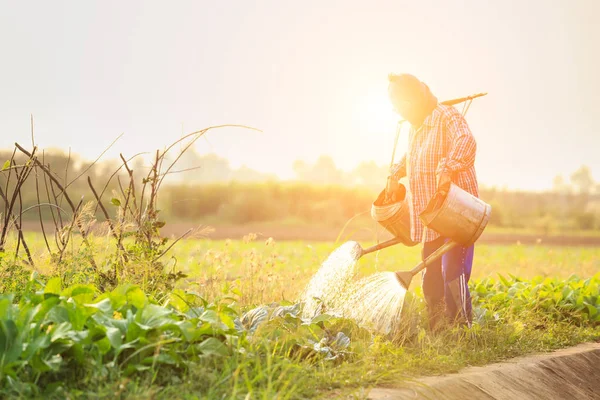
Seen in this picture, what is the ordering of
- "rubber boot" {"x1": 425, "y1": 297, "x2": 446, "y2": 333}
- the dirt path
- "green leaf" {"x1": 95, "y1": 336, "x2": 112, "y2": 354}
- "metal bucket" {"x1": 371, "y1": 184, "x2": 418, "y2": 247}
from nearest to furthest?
"green leaf" {"x1": 95, "y1": 336, "x2": 112, "y2": 354} → the dirt path → "rubber boot" {"x1": 425, "y1": 297, "x2": 446, "y2": 333} → "metal bucket" {"x1": 371, "y1": 184, "x2": 418, "y2": 247}

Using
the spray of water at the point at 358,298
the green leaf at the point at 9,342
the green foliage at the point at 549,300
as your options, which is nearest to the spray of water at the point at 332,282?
the spray of water at the point at 358,298

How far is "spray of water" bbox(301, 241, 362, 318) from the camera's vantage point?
5.61 m

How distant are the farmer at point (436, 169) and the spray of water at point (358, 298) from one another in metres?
0.52

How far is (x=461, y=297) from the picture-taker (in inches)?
237

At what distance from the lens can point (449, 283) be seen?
19.7 feet

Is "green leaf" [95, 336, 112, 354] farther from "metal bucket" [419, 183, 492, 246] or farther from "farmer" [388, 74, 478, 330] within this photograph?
A: "farmer" [388, 74, 478, 330]

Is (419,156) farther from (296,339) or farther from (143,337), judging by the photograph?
(143,337)

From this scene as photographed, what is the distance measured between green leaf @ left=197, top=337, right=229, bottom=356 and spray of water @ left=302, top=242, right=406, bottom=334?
4.99ft

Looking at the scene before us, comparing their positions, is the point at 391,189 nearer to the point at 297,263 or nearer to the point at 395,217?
the point at 395,217

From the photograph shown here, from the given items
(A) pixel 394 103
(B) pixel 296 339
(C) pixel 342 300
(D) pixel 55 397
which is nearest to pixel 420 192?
(A) pixel 394 103

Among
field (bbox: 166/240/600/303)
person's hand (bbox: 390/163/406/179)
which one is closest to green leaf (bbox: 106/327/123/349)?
field (bbox: 166/240/600/303)

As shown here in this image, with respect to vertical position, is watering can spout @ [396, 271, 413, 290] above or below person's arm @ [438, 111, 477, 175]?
below

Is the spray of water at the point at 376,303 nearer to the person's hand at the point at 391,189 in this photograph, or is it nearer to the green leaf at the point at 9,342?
the person's hand at the point at 391,189

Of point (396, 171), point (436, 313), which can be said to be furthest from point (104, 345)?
point (396, 171)
